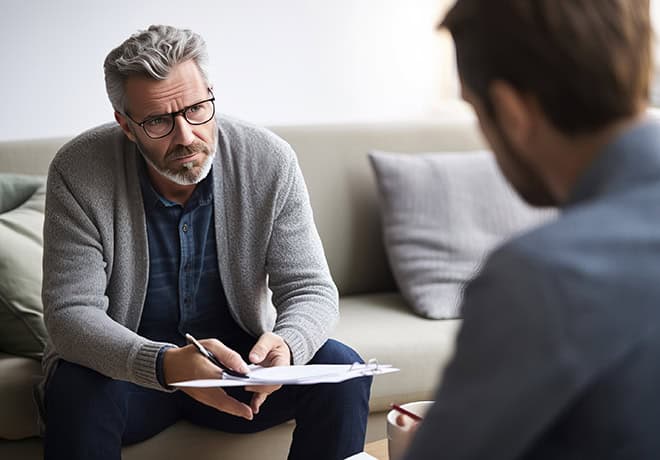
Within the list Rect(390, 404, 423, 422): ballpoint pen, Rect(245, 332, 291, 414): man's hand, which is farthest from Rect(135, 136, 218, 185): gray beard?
Rect(390, 404, 423, 422): ballpoint pen

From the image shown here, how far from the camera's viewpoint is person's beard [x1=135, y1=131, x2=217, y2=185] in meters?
1.92

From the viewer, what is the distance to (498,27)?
86 centimetres

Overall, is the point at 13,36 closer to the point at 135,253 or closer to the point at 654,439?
the point at 135,253

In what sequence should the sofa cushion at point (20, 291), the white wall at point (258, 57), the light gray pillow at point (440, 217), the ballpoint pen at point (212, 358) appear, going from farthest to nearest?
the white wall at point (258, 57)
the light gray pillow at point (440, 217)
the sofa cushion at point (20, 291)
the ballpoint pen at point (212, 358)

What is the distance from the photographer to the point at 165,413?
6.52 feet

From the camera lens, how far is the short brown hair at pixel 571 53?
0.83m

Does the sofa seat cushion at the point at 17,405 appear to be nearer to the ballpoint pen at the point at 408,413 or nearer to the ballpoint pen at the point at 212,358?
the ballpoint pen at the point at 212,358

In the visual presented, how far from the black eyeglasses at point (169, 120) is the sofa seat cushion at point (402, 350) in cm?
67

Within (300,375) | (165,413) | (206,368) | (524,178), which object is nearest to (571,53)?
(524,178)

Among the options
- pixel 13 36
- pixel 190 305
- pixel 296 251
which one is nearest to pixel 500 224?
pixel 296 251

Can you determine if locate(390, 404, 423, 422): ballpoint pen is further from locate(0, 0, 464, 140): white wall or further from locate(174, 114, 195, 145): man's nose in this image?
locate(0, 0, 464, 140): white wall

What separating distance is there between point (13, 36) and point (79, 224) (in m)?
1.23

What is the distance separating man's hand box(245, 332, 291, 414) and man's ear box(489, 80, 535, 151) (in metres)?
0.97

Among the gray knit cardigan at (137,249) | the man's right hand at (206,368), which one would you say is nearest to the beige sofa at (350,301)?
the gray knit cardigan at (137,249)
